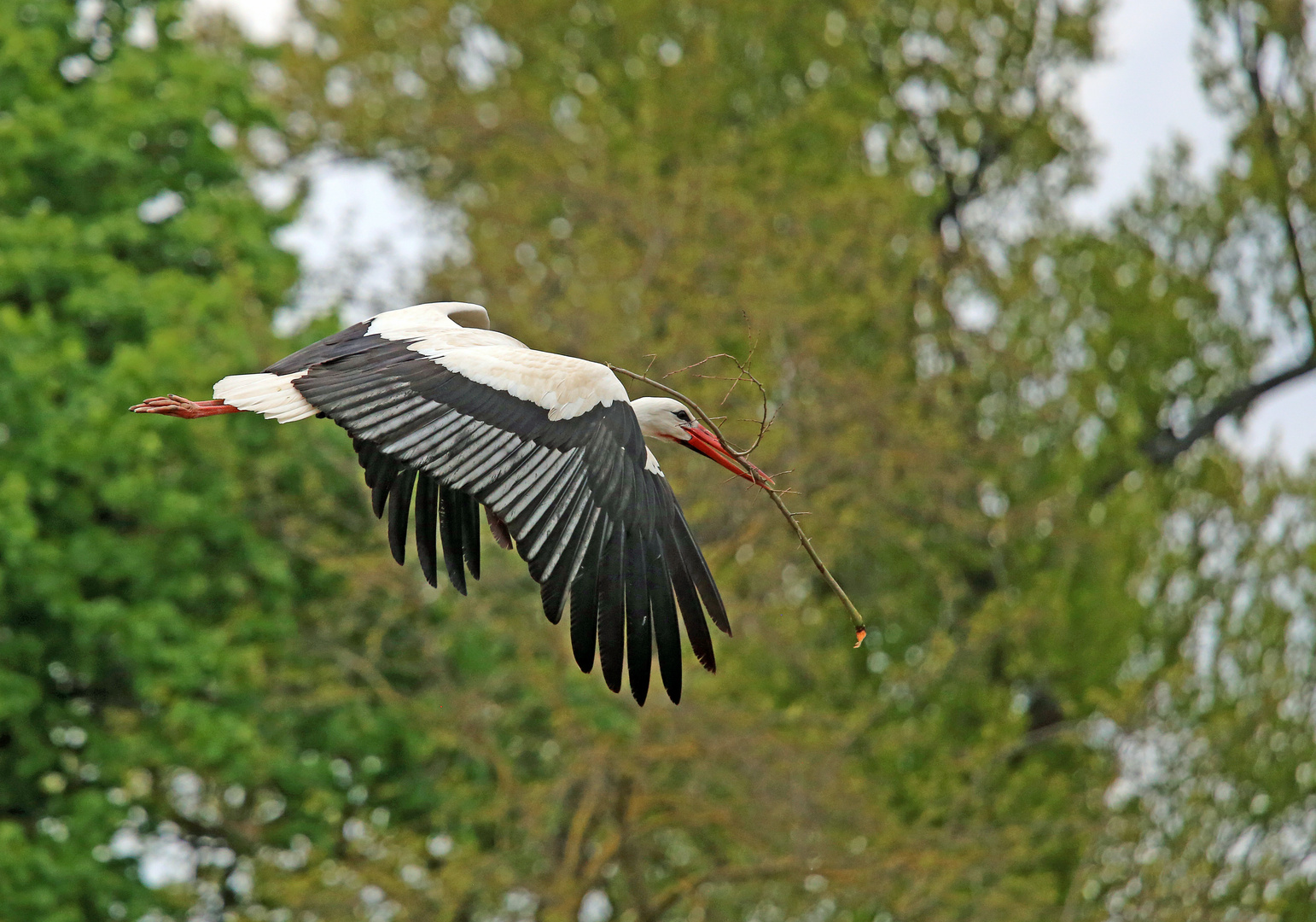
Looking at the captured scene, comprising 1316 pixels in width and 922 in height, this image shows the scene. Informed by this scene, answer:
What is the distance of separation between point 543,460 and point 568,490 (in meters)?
0.15

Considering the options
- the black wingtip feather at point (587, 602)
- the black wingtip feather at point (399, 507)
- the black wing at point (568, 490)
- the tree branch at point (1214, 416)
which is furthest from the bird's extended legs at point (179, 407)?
the tree branch at point (1214, 416)

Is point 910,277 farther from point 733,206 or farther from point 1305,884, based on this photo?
point 1305,884

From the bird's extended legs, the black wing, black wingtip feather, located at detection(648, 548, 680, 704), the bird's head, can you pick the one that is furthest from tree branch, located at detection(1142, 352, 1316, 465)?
black wingtip feather, located at detection(648, 548, 680, 704)

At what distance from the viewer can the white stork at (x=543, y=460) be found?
598 centimetres

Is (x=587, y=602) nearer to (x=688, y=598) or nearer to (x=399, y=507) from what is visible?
(x=688, y=598)

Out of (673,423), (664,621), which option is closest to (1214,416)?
(673,423)

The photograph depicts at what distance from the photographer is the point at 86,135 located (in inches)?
615

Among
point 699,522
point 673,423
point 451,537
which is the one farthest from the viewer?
point 699,522

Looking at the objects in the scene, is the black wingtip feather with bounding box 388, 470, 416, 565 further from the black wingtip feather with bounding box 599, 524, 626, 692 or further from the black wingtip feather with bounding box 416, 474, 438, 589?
the black wingtip feather with bounding box 599, 524, 626, 692

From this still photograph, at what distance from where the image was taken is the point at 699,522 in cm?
1602

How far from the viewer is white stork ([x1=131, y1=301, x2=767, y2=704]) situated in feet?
19.6

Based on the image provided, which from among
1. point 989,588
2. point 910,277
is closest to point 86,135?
point 910,277

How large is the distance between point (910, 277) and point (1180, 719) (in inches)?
227

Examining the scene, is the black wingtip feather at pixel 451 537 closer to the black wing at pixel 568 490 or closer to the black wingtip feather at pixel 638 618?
the black wing at pixel 568 490
